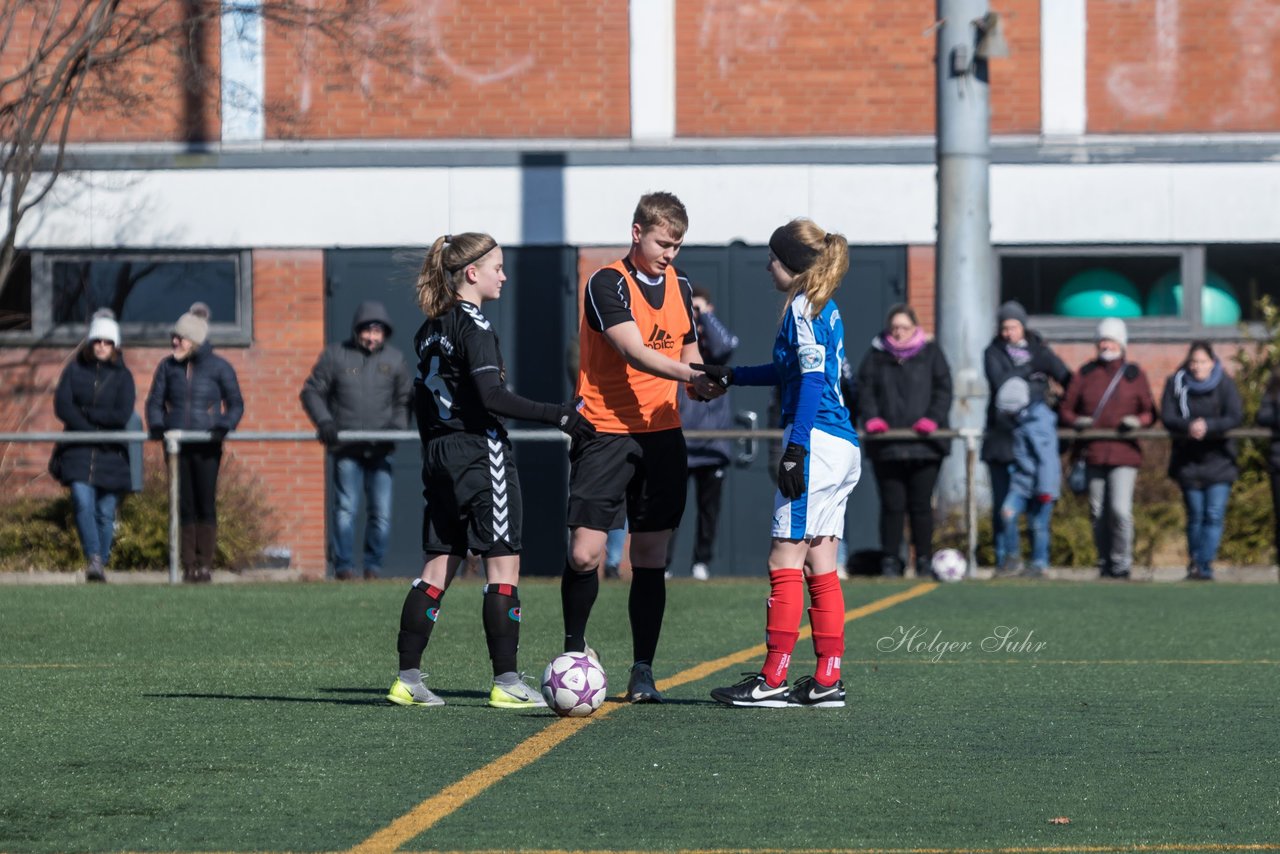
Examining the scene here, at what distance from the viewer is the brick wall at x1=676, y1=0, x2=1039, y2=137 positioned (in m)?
19.8

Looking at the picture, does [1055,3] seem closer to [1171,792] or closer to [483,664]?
[483,664]

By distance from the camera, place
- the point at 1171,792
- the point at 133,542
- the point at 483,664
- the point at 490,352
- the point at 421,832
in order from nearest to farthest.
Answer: the point at 421,832 < the point at 1171,792 < the point at 490,352 < the point at 483,664 < the point at 133,542

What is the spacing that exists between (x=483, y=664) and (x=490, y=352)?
234cm

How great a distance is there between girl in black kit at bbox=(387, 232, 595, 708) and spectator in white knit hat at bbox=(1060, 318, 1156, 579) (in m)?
8.53

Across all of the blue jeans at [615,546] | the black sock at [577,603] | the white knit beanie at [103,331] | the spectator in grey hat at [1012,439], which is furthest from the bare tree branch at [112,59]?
the black sock at [577,603]

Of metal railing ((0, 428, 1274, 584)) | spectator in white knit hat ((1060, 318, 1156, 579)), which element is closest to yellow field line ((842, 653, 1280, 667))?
metal railing ((0, 428, 1274, 584))

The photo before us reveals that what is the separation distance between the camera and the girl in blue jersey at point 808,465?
25.0 feet

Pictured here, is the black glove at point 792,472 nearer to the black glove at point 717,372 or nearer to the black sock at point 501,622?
the black glove at point 717,372

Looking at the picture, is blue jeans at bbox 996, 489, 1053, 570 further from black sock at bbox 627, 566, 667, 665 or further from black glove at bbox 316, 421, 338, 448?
black sock at bbox 627, 566, 667, 665

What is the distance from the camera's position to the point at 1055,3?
1977 cm

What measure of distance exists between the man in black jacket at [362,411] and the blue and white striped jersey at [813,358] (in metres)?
7.78

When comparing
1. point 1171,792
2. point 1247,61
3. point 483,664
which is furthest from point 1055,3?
point 1171,792

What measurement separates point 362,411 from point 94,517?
6.65 ft

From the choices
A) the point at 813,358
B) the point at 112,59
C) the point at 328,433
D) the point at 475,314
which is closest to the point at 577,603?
the point at 475,314
